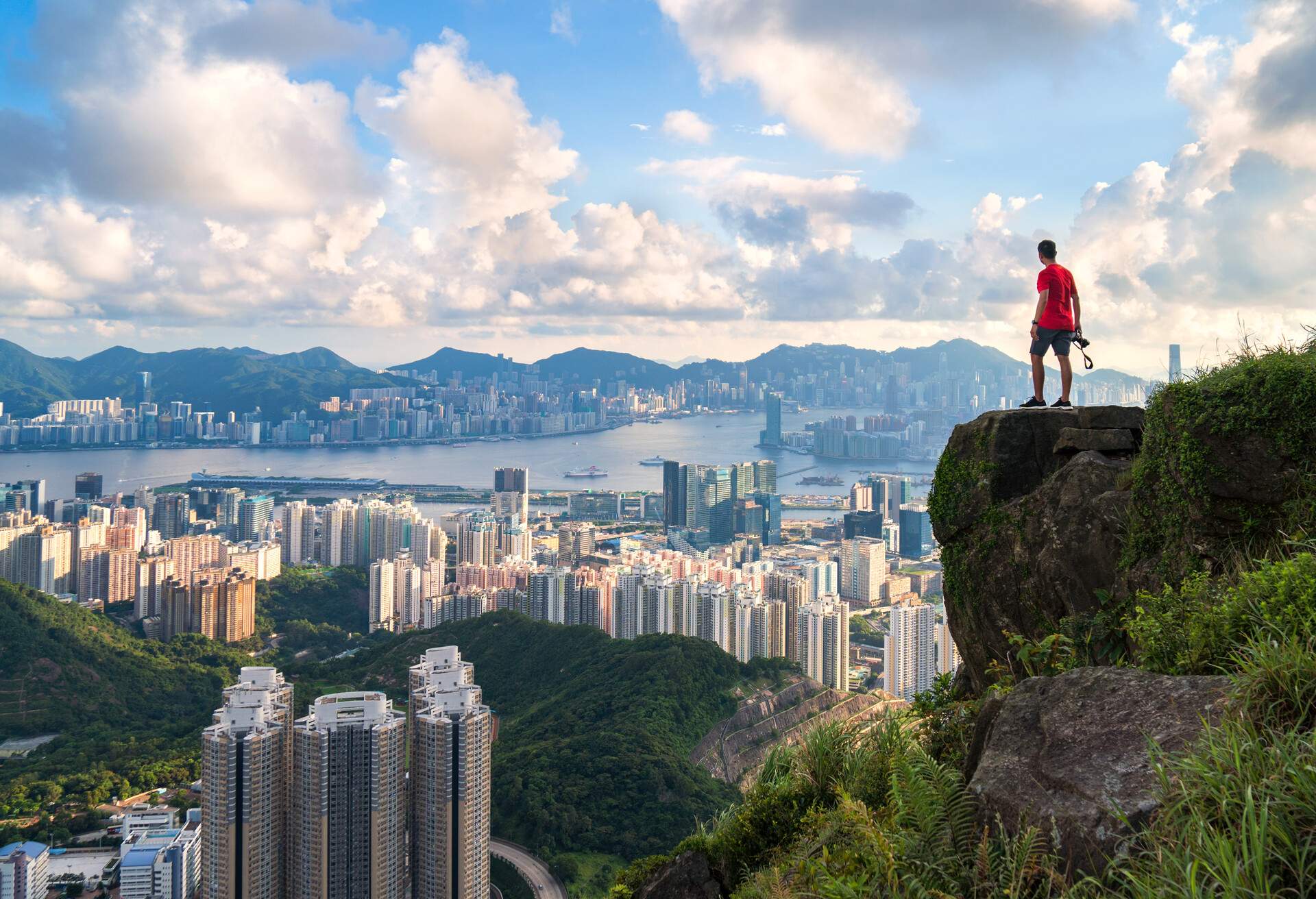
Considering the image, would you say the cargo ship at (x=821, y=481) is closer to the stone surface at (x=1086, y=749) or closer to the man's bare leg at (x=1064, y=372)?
the man's bare leg at (x=1064, y=372)

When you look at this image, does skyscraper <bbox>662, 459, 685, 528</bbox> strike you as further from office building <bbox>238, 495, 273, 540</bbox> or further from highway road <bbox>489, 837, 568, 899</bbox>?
highway road <bbox>489, 837, 568, 899</bbox>

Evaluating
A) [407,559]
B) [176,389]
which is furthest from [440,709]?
[176,389]

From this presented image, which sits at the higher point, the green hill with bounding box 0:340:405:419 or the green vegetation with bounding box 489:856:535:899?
the green hill with bounding box 0:340:405:419

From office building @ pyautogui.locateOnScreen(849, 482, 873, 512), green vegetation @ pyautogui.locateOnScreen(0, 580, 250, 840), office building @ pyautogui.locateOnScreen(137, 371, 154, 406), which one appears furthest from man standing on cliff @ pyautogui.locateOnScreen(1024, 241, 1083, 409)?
office building @ pyautogui.locateOnScreen(137, 371, 154, 406)

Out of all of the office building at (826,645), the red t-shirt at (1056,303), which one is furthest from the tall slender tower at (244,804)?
the office building at (826,645)

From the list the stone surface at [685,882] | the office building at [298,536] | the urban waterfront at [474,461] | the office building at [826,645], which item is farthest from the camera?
the urban waterfront at [474,461]

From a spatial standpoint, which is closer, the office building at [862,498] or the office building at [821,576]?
the office building at [821,576]
